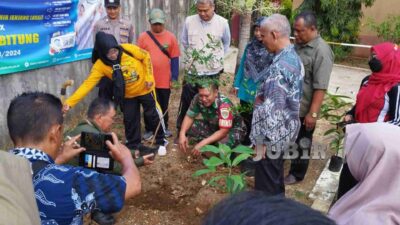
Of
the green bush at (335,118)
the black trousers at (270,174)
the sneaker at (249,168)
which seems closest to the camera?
the black trousers at (270,174)

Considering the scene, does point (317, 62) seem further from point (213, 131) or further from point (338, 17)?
point (338, 17)

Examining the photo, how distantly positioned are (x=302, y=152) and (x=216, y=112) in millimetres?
1006

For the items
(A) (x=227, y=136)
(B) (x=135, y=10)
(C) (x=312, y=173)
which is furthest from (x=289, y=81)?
(B) (x=135, y=10)

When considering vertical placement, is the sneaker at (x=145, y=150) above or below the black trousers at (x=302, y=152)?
below

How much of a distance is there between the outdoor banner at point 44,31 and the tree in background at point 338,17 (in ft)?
23.4

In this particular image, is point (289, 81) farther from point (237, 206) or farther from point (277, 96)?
point (237, 206)

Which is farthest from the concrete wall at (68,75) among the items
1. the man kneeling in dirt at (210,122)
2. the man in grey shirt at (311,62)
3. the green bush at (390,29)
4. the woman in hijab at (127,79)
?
the green bush at (390,29)

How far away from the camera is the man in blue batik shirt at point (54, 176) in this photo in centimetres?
159

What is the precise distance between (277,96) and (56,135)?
1.59 m

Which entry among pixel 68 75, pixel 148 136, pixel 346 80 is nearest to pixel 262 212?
pixel 148 136

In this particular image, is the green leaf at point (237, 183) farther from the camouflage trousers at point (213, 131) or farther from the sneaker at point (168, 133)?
the sneaker at point (168, 133)

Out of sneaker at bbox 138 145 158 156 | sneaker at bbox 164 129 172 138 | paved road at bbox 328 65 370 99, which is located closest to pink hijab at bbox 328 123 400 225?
sneaker at bbox 138 145 158 156

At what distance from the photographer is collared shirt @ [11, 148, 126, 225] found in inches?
62.2

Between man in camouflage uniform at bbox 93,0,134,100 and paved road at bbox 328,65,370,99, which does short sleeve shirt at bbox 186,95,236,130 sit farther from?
paved road at bbox 328,65,370,99
